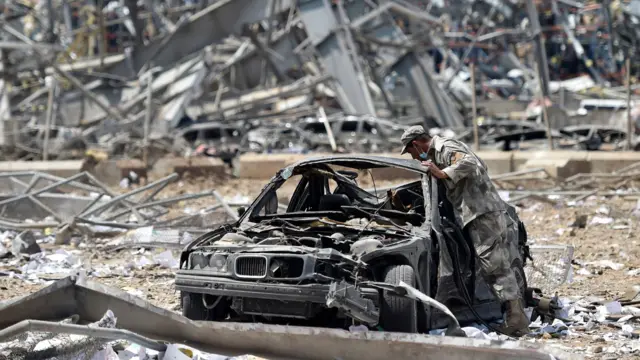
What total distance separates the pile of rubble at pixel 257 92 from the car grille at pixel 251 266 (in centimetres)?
1533

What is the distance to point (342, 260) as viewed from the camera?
21.7 ft

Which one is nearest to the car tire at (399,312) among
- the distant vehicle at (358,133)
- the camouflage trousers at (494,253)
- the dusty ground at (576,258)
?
the camouflage trousers at (494,253)

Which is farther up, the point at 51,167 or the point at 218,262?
the point at 218,262

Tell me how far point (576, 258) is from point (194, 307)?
535 centimetres

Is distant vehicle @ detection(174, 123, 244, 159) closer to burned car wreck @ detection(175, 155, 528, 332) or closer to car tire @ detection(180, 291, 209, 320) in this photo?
burned car wreck @ detection(175, 155, 528, 332)

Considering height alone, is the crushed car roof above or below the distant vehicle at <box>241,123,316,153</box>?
above

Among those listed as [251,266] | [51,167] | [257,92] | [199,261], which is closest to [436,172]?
[251,266]

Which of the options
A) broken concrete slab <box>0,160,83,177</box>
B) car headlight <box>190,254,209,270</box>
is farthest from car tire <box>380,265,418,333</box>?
broken concrete slab <box>0,160,83,177</box>

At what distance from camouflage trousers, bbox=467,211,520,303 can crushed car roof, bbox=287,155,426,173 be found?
1.88 ft

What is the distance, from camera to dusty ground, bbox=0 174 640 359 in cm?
880

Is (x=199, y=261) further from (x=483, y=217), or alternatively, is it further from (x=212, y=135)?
(x=212, y=135)

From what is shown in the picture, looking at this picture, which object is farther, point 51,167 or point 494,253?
point 51,167

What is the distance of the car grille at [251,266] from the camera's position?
6754 millimetres

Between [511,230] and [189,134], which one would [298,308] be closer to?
[511,230]
